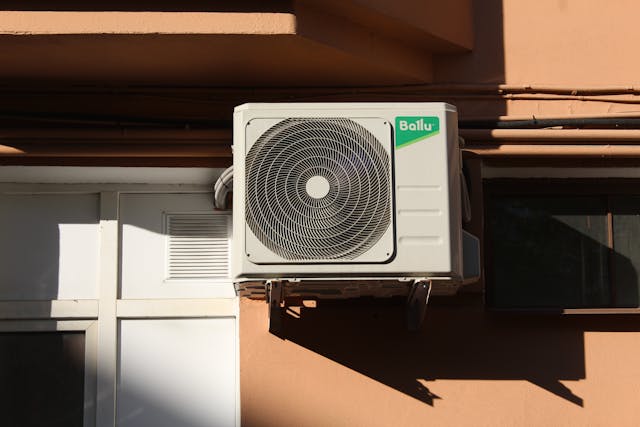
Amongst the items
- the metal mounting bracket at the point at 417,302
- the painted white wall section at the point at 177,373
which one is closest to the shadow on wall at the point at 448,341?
the metal mounting bracket at the point at 417,302

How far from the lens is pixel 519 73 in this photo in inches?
181

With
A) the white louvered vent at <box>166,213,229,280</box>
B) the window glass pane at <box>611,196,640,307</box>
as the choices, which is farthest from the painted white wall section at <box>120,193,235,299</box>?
the window glass pane at <box>611,196,640,307</box>

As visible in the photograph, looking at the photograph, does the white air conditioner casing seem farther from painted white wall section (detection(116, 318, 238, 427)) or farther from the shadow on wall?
painted white wall section (detection(116, 318, 238, 427))

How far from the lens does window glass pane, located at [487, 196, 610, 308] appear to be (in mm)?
4555

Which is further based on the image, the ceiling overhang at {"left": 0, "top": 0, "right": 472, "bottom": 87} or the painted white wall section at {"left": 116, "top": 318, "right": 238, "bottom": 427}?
the painted white wall section at {"left": 116, "top": 318, "right": 238, "bottom": 427}

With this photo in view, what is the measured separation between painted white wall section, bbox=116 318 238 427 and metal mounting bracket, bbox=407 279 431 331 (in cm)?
85

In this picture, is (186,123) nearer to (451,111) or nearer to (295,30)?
(295,30)

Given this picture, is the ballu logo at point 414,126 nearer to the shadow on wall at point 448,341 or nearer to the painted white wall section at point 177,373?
the shadow on wall at point 448,341

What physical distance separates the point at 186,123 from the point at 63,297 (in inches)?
39.2

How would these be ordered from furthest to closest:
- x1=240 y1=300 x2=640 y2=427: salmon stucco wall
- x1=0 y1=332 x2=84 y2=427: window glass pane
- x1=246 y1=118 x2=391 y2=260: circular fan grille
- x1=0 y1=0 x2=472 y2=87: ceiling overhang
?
x1=0 y1=332 x2=84 y2=427: window glass pane
x1=240 y1=300 x2=640 y2=427: salmon stucco wall
x1=0 y1=0 x2=472 y2=87: ceiling overhang
x1=246 y1=118 x2=391 y2=260: circular fan grille

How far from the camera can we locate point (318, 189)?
3.68 metres

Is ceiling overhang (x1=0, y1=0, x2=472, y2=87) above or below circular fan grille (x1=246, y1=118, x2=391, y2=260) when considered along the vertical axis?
above

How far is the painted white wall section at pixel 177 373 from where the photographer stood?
14.5 ft

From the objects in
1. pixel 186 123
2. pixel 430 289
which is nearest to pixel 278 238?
pixel 430 289
